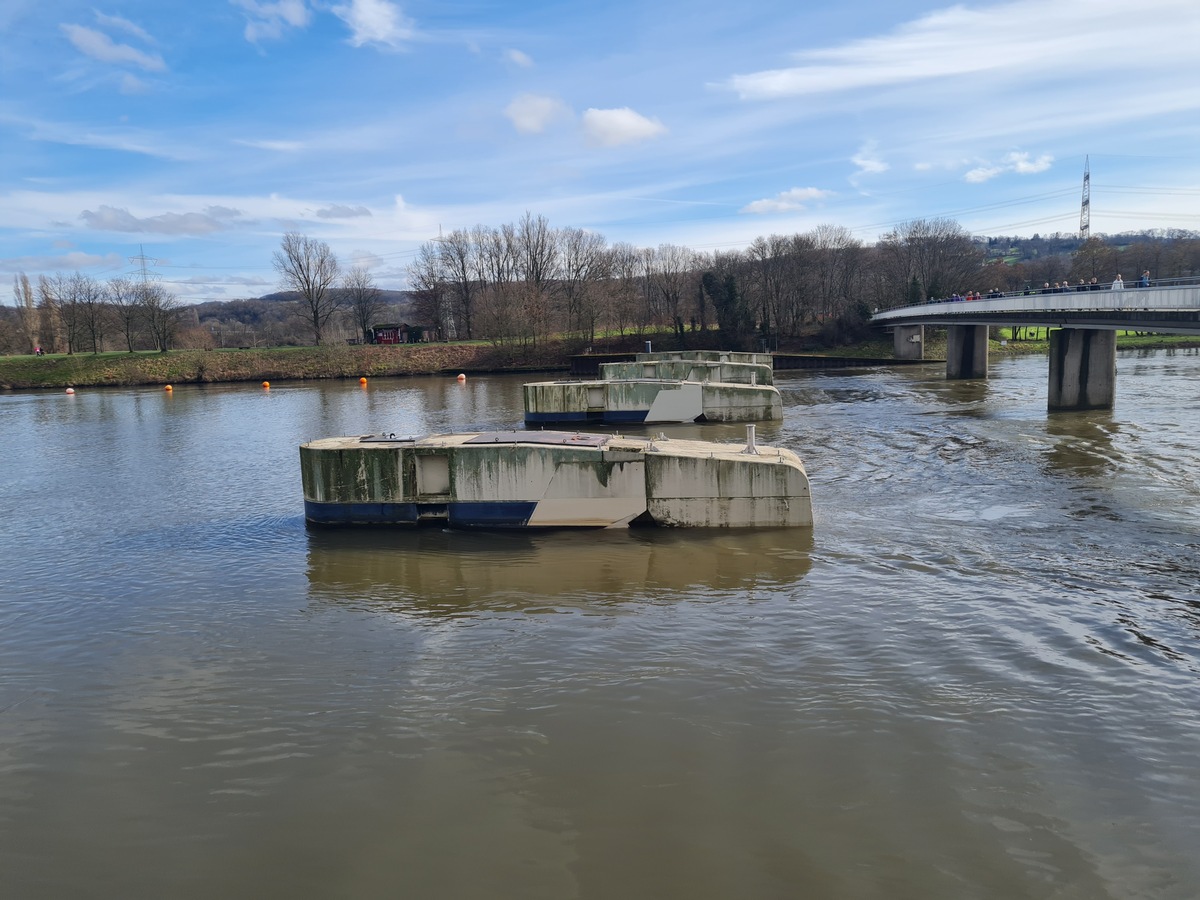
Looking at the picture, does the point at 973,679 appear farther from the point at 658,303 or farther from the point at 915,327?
the point at 658,303

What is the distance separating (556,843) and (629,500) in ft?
36.7

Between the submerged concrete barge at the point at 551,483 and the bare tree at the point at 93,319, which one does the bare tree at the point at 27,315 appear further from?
the submerged concrete barge at the point at 551,483

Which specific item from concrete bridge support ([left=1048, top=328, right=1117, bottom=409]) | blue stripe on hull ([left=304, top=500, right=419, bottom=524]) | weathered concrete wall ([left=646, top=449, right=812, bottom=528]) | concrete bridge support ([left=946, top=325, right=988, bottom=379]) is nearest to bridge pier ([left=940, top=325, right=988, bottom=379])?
concrete bridge support ([left=946, top=325, right=988, bottom=379])

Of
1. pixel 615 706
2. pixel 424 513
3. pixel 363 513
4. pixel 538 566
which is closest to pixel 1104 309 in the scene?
pixel 538 566

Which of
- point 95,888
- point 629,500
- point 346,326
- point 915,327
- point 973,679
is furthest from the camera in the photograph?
point 346,326

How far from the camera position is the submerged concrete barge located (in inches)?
722

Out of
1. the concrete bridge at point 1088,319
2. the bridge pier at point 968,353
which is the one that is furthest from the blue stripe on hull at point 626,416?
the bridge pier at point 968,353

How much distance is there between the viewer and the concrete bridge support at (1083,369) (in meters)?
37.0

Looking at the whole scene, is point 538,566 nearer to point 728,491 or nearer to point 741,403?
point 728,491

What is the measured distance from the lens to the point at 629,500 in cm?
1856

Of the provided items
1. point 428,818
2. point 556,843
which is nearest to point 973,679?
point 556,843

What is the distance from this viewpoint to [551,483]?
1873 centimetres

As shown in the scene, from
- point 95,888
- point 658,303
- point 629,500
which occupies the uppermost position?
point 658,303

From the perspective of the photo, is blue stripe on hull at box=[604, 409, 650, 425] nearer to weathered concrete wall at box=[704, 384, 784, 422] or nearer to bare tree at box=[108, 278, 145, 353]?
weathered concrete wall at box=[704, 384, 784, 422]
